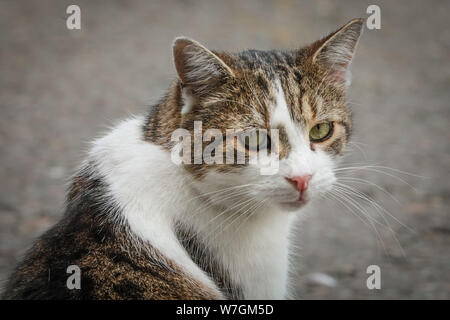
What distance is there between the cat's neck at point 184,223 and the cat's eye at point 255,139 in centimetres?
34

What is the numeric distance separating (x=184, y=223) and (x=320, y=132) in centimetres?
81

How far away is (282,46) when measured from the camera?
7.29m

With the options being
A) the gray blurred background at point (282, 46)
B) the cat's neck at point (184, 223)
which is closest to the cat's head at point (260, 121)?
the cat's neck at point (184, 223)

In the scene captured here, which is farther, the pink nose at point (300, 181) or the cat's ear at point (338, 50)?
the cat's ear at point (338, 50)

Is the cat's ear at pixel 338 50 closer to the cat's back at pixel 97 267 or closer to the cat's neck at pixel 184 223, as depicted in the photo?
the cat's neck at pixel 184 223

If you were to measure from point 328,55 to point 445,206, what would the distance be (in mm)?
2655

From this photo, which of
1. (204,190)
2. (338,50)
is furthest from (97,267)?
(338,50)

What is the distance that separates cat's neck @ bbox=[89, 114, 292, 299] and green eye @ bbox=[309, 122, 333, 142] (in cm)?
42

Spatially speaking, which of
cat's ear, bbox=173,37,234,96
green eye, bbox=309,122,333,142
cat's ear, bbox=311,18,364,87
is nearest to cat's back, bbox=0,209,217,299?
cat's ear, bbox=173,37,234,96

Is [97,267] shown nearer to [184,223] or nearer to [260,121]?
[184,223]

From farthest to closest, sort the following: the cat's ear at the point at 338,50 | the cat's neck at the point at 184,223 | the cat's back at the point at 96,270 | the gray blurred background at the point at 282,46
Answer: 1. the gray blurred background at the point at 282,46
2. the cat's ear at the point at 338,50
3. the cat's neck at the point at 184,223
4. the cat's back at the point at 96,270

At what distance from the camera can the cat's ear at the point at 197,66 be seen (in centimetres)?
242
